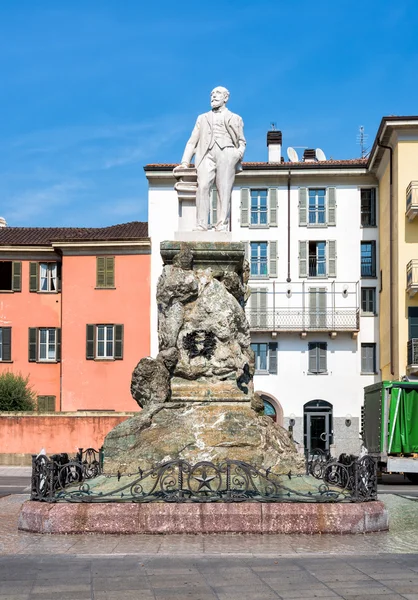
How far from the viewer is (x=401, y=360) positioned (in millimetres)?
46188

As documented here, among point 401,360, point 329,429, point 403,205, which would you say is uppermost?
point 403,205

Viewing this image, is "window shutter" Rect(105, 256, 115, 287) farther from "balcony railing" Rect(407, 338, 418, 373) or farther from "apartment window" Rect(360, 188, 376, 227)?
"balcony railing" Rect(407, 338, 418, 373)

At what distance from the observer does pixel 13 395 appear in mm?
46750

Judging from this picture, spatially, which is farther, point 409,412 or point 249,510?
point 409,412

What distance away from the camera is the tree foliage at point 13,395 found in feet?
153

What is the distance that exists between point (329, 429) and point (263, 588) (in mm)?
43012

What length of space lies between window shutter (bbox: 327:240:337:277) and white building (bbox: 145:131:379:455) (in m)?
0.06

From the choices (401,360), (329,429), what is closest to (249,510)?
(401,360)

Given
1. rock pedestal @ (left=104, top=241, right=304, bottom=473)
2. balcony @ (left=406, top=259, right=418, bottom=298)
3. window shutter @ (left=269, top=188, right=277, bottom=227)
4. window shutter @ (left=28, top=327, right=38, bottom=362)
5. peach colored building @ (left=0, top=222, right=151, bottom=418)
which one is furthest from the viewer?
window shutter @ (left=269, top=188, right=277, bottom=227)

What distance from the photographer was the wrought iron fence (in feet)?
37.0

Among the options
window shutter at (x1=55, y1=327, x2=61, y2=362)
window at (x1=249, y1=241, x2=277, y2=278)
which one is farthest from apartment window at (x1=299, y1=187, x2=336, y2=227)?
window shutter at (x1=55, y1=327, x2=61, y2=362)

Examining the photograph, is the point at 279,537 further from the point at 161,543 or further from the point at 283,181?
the point at 283,181

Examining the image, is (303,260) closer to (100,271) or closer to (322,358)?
(322,358)

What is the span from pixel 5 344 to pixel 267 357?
14412 mm
